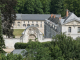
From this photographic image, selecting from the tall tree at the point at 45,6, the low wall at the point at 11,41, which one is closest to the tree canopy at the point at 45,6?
the tall tree at the point at 45,6

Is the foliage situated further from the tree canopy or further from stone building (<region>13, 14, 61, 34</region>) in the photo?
the tree canopy

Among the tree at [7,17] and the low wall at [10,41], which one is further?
the tree at [7,17]

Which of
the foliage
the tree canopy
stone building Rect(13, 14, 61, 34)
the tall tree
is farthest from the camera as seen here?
the tall tree

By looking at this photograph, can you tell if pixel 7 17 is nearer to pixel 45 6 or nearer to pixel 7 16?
pixel 7 16

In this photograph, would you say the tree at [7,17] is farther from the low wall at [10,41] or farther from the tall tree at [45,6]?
the tall tree at [45,6]

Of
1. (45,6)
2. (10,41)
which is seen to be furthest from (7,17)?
(45,6)

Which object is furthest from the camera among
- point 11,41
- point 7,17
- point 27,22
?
point 27,22

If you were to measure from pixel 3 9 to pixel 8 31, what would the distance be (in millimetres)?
4966

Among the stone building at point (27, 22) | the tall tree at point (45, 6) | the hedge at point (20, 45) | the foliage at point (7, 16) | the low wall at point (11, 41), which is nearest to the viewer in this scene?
the hedge at point (20, 45)

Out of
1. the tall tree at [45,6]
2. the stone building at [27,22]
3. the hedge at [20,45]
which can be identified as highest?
the tall tree at [45,6]

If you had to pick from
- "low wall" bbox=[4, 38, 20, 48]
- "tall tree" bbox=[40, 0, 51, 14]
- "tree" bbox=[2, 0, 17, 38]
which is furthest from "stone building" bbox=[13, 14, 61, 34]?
"low wall" bbox=[4, 38, 20, 48]

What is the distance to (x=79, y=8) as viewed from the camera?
263 ft

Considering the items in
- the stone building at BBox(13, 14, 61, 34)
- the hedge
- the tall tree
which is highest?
the tall tree

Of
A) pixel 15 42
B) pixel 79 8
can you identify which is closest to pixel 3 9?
pixel 15 42
